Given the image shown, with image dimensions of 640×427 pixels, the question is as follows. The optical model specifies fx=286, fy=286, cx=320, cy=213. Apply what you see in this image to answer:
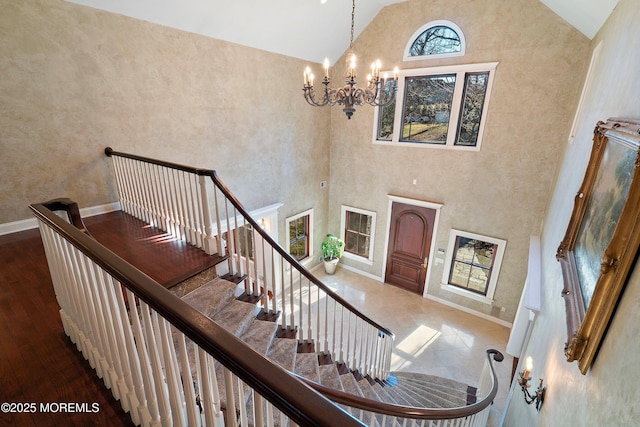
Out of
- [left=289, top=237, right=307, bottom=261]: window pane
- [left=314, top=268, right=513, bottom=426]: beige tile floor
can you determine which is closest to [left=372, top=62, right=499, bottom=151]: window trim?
[left=289, top=237, right=307, bottom=261]: window pane

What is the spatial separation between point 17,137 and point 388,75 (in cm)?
557

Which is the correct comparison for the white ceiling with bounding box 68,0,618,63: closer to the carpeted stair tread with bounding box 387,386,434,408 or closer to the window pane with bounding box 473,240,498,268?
the window pane with bounding box 473,240,498,268

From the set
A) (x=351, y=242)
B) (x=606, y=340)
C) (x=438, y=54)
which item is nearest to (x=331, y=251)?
(x=351, y=242)

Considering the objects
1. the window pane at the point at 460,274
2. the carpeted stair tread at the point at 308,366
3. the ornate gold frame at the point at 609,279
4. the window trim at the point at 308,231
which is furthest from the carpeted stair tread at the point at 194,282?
the window pane at the point at 460,274

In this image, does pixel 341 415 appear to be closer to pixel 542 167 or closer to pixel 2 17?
pixel 2 17

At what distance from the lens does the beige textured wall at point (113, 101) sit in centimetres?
Answer: 282

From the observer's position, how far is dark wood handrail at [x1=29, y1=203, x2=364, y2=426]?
610mm

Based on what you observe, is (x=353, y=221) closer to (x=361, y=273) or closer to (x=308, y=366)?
(x=361, y=273)

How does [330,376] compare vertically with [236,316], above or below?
below

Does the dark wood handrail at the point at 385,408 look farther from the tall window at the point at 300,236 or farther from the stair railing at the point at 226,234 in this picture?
the tall window at the point at 300,236

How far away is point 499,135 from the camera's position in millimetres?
4930

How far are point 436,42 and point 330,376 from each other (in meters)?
5.64

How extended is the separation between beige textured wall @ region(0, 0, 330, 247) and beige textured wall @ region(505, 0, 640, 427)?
445 centimetres

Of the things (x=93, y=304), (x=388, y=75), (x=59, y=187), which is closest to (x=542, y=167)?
(x=388, y=75)
